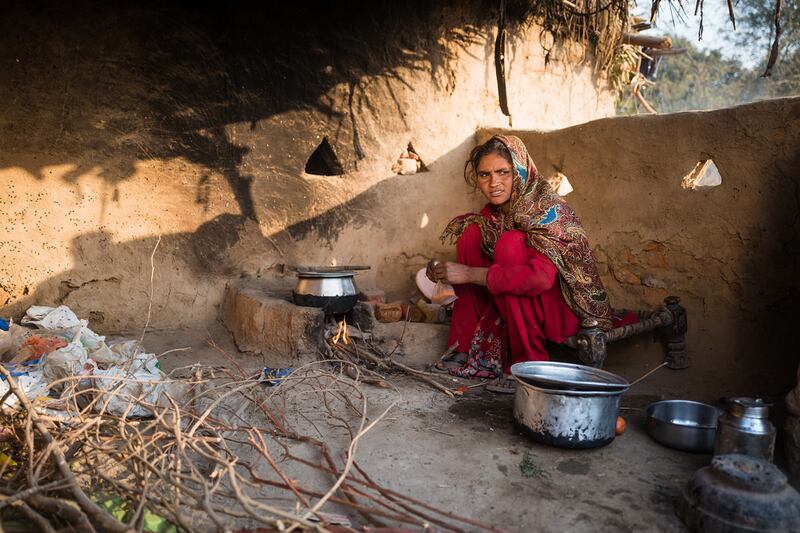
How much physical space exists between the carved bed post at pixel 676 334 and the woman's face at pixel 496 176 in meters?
1.03

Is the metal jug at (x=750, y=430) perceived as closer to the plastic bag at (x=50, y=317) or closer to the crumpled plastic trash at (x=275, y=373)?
the crumpled plastic trash at (x=275, y=373)

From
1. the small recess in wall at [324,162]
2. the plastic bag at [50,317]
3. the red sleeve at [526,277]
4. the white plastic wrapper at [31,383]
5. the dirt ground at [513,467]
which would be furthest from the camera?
the small recess in wall at [324,162]

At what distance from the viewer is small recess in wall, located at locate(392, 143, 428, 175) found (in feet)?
14.1

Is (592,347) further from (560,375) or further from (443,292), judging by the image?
(443,292)

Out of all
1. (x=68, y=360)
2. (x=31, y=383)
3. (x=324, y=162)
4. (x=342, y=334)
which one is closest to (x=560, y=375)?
(x=342, y=334)

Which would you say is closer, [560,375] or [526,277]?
[560,375]

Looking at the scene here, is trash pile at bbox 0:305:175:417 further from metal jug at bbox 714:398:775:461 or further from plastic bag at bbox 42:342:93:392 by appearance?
metal jug at bbox 714:398:775:461

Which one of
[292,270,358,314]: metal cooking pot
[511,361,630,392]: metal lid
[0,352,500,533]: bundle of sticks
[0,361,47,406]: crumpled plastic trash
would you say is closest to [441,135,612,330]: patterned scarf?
[511,361,630,392]: metal lid

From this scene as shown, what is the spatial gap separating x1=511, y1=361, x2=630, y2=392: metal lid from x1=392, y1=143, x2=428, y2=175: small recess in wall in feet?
7.17

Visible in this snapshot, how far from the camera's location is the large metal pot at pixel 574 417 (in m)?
2.15

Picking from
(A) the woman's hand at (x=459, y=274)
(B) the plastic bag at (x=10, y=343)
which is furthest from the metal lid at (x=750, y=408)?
(B) the plastic bag at (x=10, y=343)

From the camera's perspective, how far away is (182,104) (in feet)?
12.1

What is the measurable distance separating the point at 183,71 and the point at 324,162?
Result: 1135 mm

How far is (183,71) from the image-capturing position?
366 centimetres
